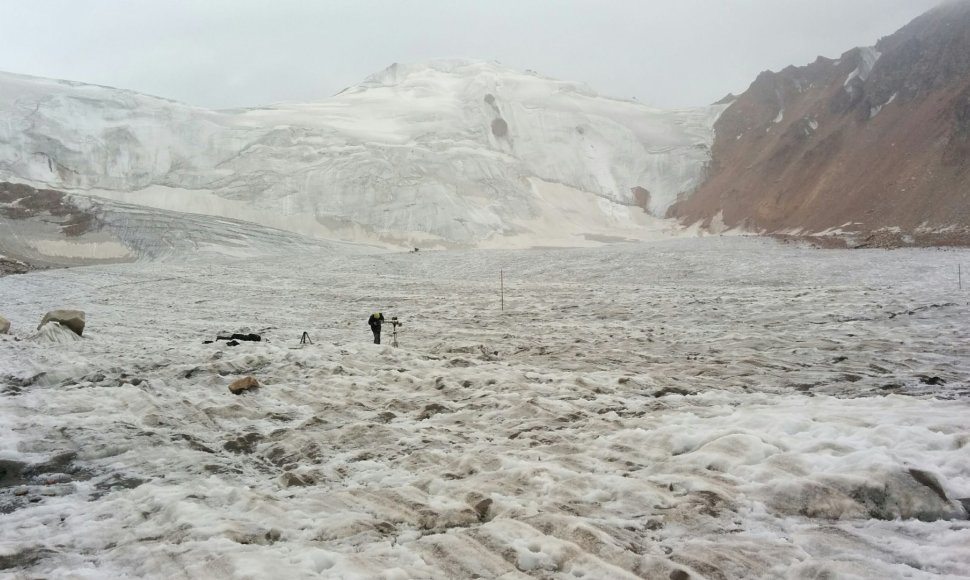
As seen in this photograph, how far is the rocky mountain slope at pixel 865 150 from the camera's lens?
136ft

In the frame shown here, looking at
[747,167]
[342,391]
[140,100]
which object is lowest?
[342,391]

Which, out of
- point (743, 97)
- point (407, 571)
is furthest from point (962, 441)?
point (743, 97)

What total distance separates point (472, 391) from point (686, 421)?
2.78m

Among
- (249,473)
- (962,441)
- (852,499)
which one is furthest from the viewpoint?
(249,473)

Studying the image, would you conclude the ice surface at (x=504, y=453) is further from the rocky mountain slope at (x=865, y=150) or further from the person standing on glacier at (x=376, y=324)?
the rocky mountain slope at (x=865, y=150)

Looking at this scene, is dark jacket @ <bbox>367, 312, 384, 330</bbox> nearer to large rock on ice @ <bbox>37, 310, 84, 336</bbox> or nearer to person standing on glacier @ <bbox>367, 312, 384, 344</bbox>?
person standing on glacier @ <bbox>367, 312, 384, 344</bbox>

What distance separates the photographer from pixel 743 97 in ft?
259

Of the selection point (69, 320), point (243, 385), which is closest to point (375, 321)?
point (243, 385)

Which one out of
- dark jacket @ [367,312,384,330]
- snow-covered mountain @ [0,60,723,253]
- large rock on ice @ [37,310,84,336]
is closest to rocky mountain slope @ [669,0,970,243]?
snow-covered mountain @ [0,60,723,253]

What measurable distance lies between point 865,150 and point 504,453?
5344cm

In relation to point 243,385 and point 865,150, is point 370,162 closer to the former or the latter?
point 865,150

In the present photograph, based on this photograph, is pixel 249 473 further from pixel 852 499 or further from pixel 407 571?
pixel 852 499

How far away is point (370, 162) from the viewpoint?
59.0 meters

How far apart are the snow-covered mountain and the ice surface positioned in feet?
138
